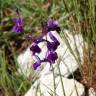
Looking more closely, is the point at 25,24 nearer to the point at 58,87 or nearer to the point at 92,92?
the point at 58,87

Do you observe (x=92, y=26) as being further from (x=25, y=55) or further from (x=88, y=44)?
(x=25, y=55)

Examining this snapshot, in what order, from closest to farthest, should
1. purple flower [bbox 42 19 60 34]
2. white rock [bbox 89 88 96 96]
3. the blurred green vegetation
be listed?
purple flower [bbox 42 19 60 34], white rock [bbox 89 88 96 96], the blurred green vegetation

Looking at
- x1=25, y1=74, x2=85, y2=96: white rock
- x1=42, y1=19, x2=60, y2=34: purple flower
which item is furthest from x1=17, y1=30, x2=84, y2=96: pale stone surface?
x1=42, y1=19, x2=60, y2=34: purple flower

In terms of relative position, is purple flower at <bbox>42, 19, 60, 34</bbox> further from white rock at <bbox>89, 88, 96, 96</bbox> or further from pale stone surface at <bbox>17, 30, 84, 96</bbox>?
white rock at <bbox>89, 88, 96, 96</bbox>

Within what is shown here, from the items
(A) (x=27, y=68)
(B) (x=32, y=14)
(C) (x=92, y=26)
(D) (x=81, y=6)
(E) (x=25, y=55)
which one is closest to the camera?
(C) (x=92, y=26)

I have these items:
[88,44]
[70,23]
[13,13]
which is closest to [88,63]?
[88,44]

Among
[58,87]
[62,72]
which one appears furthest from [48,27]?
[62,72]

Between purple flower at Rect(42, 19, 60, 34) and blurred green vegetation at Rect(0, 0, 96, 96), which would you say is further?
blurred green vegetation at Rect(0, 0, 96, 96)

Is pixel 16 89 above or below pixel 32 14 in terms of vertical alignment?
below

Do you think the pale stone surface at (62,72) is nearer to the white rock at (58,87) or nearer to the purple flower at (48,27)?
the white rock at (58,87)

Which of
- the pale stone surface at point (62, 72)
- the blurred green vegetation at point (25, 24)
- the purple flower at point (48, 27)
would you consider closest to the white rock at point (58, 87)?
the pale stone surface at point (62, 72)

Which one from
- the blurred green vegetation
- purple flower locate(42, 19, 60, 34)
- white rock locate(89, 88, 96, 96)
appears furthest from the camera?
the blurred green vegetation
